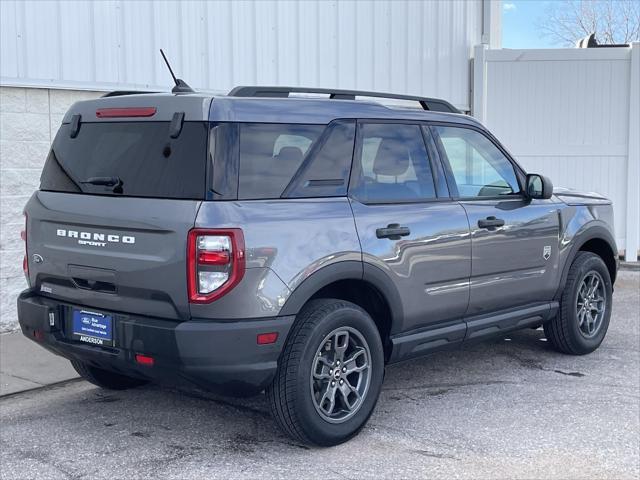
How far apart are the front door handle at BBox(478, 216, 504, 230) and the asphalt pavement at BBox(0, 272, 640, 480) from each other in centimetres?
110

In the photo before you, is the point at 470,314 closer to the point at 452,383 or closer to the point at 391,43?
the point at 452,383

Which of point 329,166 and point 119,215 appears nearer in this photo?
point 119,215

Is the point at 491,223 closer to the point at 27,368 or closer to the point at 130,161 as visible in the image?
the point at 130,161

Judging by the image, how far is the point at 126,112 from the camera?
15.3 feet

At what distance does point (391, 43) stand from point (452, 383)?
6.01 m

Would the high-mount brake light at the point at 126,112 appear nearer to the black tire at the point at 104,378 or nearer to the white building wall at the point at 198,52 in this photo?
the black tire at the point at 104,378

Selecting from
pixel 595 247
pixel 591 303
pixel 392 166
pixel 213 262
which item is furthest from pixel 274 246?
pixel 595 247

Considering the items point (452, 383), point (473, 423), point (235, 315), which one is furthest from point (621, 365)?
point (235, 315)

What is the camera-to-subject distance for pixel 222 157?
4.29 m

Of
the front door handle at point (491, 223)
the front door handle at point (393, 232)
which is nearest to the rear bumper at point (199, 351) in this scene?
the front door handle at point (393, 232)

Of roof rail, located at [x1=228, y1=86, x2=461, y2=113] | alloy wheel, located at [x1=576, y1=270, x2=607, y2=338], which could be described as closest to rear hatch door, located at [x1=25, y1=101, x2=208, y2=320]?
roof rail, located at [x1=228, y1=86, x2=461, y2=113]

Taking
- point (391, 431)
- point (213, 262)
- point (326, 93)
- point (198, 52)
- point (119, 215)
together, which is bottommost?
point (391, 431)

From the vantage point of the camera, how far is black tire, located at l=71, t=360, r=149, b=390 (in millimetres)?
5512

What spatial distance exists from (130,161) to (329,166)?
1088 mm
